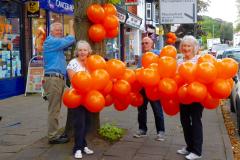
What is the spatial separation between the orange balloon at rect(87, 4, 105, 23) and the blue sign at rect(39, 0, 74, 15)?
7449 mm

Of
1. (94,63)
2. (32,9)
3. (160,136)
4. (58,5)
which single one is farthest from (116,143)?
(58,5)

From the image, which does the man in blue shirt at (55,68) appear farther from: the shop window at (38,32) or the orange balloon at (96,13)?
the shop window at (38,32)

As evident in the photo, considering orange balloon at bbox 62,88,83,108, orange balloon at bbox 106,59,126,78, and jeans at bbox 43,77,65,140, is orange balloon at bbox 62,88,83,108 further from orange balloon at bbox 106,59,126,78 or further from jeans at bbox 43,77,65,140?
Result: jeans at bbox 43,77,65,140

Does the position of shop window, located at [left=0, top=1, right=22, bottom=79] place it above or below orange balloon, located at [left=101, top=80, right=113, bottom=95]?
above

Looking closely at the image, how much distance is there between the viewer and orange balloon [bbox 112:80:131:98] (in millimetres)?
6301

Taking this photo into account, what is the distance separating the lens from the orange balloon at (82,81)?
19.1 feet

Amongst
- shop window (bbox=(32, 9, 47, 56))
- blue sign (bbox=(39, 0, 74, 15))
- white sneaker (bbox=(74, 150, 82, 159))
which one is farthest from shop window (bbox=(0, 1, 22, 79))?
white sneaker (bbox=(74, 150, 82, 159))

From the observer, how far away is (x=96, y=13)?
683 centimetres

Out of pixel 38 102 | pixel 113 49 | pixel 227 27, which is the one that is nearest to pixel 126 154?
pixel 38 102

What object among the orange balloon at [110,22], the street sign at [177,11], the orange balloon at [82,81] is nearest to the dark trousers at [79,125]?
the orange balloon at [82,81]

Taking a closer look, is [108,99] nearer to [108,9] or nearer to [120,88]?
[120,88]

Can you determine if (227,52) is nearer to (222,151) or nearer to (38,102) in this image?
(38,102)

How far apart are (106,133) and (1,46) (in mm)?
6666

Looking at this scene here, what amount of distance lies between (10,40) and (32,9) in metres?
1.20
